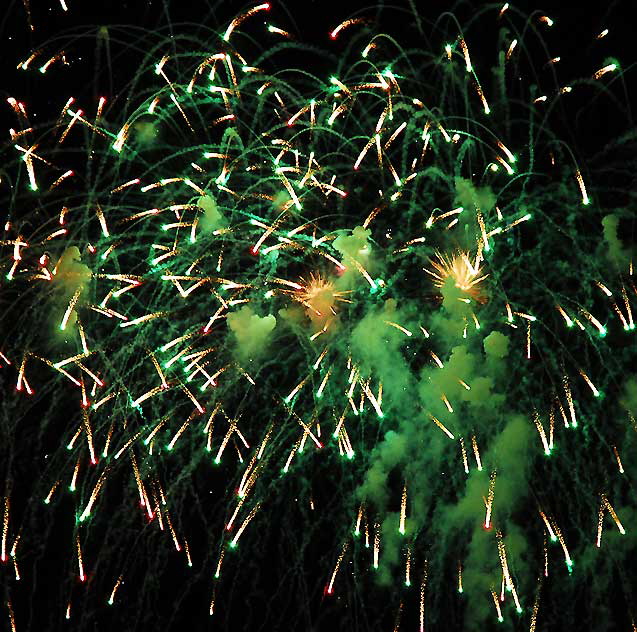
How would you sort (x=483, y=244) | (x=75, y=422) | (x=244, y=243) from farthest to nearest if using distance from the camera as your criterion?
1. (x=75, y=422)
2. (x=244, y=243)
3. (x=483, y=244)

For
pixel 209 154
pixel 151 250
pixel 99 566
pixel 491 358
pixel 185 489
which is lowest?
pixel 99 566

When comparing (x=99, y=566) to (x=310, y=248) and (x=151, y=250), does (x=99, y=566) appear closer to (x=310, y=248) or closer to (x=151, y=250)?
(x=151, y=250)

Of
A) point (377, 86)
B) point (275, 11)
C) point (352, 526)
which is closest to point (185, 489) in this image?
point (352, 526)

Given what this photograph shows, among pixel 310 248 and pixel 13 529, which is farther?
pixel 13 529

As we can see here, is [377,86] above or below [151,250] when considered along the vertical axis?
above

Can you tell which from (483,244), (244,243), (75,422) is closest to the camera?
(483,244)

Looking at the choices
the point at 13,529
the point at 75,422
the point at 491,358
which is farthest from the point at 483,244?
the point at 13,529
